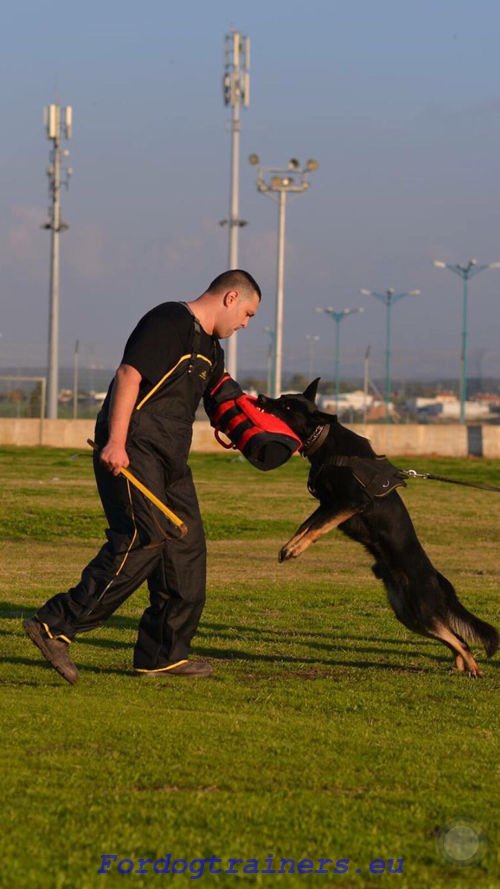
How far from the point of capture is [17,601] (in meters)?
10.3

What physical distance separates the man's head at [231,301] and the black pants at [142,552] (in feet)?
1.82

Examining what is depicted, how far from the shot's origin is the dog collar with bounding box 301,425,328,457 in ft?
26.5

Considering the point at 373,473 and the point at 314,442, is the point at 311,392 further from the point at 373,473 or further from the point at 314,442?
the point at 373,473

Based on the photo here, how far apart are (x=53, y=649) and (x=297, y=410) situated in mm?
2352

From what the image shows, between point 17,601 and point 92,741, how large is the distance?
16.8ft

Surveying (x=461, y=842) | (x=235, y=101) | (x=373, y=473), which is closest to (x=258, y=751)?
(x=461, y=842)

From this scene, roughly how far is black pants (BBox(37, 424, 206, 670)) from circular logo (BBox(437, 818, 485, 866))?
2678 mm

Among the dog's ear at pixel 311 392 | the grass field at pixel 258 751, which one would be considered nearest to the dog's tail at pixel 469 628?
the grass field at pixel 258 751

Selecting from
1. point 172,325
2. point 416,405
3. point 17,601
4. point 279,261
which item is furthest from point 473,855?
point 416,405

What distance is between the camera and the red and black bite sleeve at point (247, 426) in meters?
7.29

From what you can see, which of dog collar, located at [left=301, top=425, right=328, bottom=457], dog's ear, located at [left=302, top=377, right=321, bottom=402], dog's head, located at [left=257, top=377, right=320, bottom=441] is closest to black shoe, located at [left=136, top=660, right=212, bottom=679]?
dog collar, located at [left=301, top=425, right=328, bottom=457]

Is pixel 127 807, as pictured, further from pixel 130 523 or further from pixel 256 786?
pixel 130 523

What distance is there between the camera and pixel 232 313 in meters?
7.00

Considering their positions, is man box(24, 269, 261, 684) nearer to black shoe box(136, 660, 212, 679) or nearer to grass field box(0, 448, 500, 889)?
black shoe box(136, 660, 212, 679)
